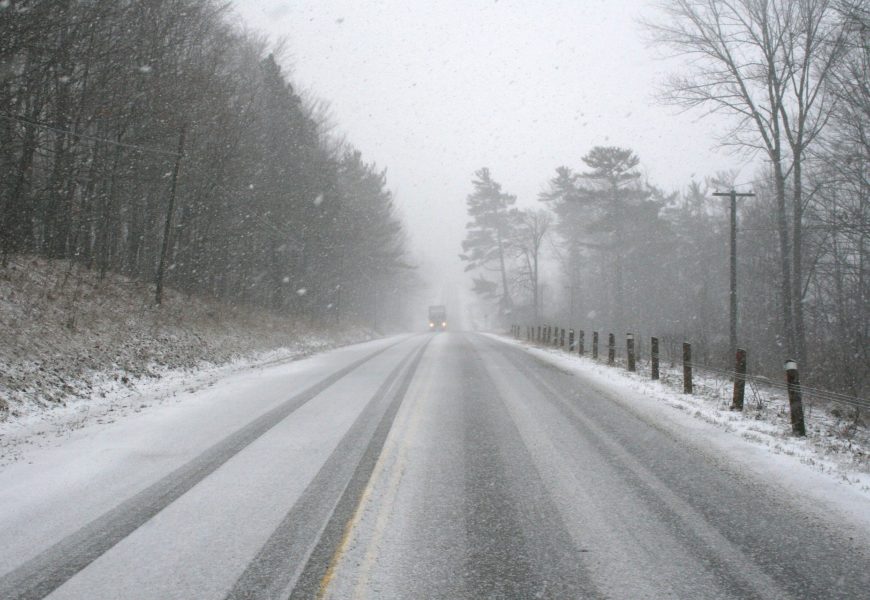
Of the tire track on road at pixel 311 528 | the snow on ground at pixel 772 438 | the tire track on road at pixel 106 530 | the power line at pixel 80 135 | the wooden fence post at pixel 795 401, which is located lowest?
the tire track on road at pixel 106 530

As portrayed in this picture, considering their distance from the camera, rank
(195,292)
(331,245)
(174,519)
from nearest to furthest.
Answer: (174,519)
(195,292)
(331,245)

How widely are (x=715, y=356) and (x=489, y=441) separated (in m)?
15.6

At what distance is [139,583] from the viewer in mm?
2789

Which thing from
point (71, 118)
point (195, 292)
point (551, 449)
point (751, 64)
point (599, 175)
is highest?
point (599, 175)

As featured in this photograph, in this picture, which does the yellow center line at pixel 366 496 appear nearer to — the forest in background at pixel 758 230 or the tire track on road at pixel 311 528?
the tire track on road at pixel 311 528

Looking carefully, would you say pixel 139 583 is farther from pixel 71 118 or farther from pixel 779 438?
pixel 71 118

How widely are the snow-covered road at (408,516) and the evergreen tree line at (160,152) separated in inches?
404

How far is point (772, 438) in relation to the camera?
610cm

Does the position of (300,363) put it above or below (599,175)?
below

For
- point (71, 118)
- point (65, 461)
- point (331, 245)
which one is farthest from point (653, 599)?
point (331, 245)

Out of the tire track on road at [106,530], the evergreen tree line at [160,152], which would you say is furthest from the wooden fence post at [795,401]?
the evergreen tree line at [160,152]

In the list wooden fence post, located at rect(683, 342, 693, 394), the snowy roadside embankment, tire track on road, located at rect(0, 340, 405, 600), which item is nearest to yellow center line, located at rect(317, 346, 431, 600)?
tire track on road, located at rect(0, 340, 405, 600)

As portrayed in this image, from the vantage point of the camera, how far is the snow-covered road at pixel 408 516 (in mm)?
2811

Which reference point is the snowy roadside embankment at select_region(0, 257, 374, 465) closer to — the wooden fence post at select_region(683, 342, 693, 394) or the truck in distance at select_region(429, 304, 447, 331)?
the wooden fence post at select_region(683, 342, 693, 394)
